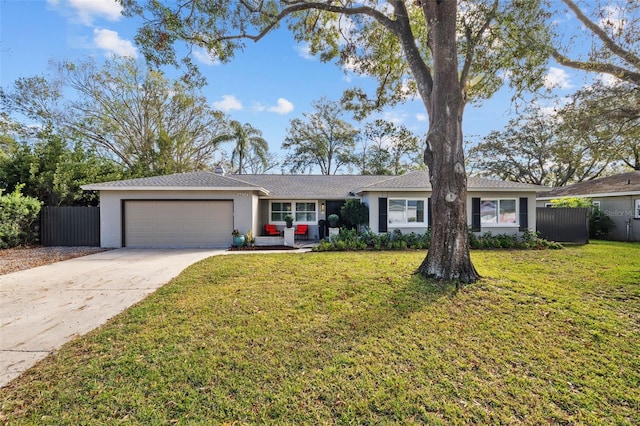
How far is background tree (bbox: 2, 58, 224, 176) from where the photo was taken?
18.6m

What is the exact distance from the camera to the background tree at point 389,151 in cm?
2811

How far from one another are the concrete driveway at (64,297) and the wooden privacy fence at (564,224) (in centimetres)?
1566

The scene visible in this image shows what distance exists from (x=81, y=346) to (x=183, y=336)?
1.18 meters

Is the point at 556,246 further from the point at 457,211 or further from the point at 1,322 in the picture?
the point at 1,322

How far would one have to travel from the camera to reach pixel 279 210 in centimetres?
1511

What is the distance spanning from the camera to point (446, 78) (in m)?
5.80

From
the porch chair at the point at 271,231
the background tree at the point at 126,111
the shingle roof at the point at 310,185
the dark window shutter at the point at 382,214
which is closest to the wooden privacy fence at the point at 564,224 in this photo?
the dark window shutter at the point at 382,214

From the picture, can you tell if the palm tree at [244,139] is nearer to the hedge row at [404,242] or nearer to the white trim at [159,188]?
the white trim at [159,188]

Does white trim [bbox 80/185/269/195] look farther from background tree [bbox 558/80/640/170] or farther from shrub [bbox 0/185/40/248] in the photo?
background tree [bbox 558/80/640/170]

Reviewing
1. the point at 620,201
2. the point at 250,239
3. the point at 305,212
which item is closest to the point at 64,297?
the point at 250,239

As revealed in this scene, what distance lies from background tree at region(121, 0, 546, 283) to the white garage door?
6.32 metres

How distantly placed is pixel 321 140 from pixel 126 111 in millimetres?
16742

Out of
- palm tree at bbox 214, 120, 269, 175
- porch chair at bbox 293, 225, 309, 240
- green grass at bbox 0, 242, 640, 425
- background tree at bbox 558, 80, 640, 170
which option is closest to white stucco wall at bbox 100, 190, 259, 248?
porch chair at bbox 293, 225, 309, 240

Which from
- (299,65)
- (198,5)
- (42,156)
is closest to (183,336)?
(198,5)
